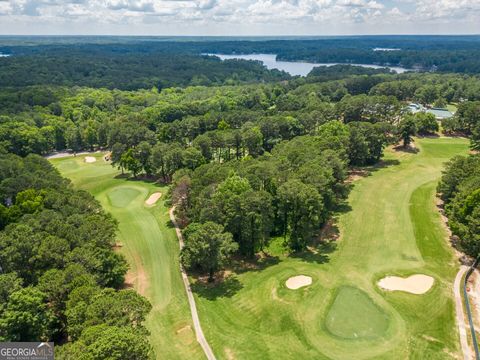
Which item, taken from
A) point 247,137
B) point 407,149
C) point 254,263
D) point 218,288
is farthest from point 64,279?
point 407,149

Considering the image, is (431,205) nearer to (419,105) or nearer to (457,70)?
(419,105)

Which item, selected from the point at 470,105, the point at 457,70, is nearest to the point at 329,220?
the point at 470,105

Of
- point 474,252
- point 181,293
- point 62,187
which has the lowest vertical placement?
point 181,293

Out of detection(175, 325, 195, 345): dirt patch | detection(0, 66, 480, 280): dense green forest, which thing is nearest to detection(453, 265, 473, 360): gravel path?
detection(0, 66, 480, 280): dense green forest

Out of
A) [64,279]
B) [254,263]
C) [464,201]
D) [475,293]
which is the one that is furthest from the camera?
[464,201]

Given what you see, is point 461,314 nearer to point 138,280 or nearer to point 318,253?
point 318,253

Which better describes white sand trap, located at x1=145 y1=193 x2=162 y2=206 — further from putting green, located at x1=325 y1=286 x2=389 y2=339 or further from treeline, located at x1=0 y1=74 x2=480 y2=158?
putting green, located at x1=325 y1=286 x2=389 y2=339
